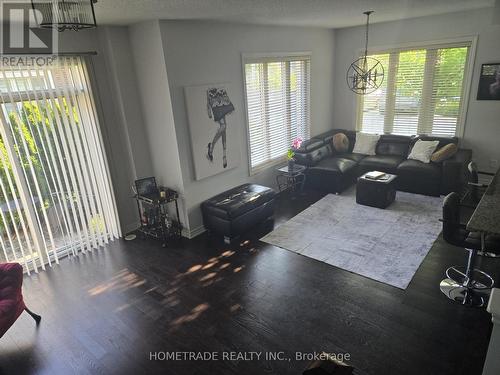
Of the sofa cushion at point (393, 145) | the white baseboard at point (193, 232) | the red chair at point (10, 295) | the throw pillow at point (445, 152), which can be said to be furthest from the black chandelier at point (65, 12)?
the sofa cushion at point (393, 145)

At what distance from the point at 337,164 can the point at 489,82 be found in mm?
2686

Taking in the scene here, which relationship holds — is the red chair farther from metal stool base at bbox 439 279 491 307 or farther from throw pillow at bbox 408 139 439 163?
throw pillow at bbox 408 139 439 163

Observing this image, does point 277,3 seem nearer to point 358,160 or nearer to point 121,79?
point 121,79

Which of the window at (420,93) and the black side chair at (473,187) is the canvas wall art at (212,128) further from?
the window at (420,93)

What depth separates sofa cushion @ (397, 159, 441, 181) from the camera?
530 centimetres

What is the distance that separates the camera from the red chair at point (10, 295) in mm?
2671

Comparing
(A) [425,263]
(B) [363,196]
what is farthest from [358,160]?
(A) [425,263]

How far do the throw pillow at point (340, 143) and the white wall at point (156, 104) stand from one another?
354 centimetres

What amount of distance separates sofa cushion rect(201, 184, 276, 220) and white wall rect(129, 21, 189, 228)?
1.38 feet

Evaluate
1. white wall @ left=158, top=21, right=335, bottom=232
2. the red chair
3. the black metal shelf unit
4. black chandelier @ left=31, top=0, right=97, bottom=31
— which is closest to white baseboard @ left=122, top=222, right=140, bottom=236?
the black metal shelf unit

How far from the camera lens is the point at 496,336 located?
4.80 feet

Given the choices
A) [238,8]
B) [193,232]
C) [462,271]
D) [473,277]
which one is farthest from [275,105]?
[473,277]

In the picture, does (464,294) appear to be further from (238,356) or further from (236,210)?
(236,210)

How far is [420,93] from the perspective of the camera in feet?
19.5
